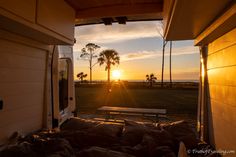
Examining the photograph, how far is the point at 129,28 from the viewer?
4.93 m

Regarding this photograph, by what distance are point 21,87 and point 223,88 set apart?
7.21ft

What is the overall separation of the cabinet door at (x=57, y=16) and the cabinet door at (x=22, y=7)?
0.28 feet

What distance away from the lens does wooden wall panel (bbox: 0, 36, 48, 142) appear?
1929 millimetres

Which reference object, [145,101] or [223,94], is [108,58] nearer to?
[145,101]

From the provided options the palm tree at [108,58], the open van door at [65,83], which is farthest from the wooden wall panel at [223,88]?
the palm tree at [108,58]

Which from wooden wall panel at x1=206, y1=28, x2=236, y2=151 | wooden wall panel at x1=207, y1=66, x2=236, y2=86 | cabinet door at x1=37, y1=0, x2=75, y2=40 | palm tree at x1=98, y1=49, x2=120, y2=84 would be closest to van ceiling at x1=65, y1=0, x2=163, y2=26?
cabinet door at x1=37, y1=0, x2=75, y2=40

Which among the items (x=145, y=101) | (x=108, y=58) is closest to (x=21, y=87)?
(x=145, y=101)

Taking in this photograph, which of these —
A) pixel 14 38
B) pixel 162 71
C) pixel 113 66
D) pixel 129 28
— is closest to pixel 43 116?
pixel 14 38

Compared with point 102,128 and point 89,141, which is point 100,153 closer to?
point 89,141

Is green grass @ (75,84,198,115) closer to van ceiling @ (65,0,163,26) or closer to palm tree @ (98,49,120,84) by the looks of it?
van ceiling @ (65,0,163,26)

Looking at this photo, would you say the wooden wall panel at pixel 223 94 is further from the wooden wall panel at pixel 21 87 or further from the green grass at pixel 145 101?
the green grass at pixel 145 101

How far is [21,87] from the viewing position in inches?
85.7

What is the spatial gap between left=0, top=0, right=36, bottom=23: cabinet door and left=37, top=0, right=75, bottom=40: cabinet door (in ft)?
0.28

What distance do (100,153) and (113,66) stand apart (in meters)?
21.9
